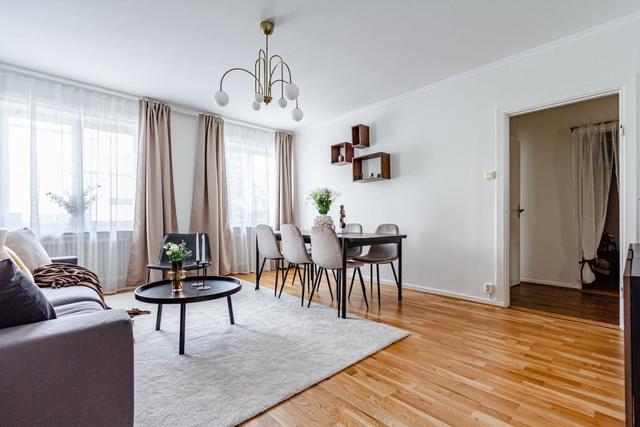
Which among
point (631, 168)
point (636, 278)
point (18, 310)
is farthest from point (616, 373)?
point (18, 310)

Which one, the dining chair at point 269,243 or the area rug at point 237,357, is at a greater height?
the dining chair at point 269,243

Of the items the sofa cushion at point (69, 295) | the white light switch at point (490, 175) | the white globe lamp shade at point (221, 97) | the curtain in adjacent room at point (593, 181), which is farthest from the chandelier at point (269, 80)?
the curtain in adjacent room at point (593, 181)

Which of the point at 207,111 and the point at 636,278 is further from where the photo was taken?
the point at 207,111

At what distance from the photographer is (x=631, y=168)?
2.45m

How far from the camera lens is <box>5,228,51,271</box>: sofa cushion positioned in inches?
91.6

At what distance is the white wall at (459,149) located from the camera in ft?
8.84

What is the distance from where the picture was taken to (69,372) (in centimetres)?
99

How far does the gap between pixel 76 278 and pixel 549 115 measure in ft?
18.5

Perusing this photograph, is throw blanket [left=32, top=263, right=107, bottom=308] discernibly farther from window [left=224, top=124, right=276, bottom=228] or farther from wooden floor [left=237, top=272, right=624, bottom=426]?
window [left=224, top=124, right=276, bottom=228]

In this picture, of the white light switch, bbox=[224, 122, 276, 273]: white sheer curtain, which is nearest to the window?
bbox=[224, 122, 276, 273]: white sheer curtain

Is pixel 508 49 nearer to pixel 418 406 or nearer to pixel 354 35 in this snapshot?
pixel 354 35

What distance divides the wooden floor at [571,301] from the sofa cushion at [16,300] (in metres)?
3.74

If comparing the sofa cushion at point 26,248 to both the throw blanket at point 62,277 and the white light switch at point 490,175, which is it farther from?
the white light switch at point 490,175

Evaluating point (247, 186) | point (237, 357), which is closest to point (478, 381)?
point (237, 357)
